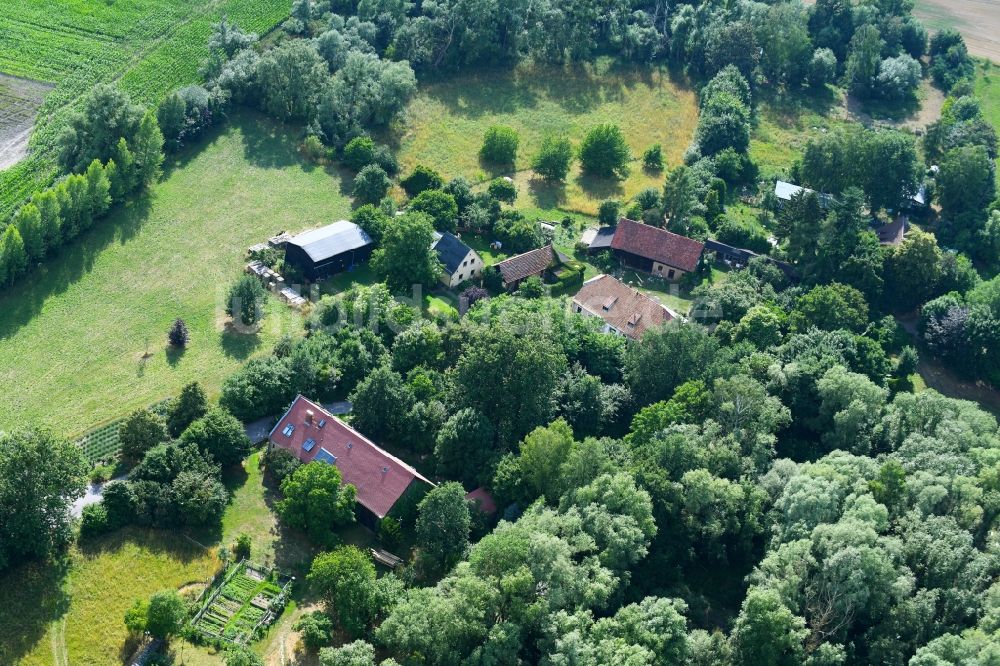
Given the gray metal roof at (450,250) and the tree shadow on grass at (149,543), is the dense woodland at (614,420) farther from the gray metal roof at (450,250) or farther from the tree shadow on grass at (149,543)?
the gray metal roof at (450,250)

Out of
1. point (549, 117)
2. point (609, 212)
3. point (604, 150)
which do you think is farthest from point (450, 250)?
point (549, 117)

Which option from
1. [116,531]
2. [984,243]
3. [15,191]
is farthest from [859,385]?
[15,191]

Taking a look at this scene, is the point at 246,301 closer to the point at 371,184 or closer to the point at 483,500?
the point at 371,184

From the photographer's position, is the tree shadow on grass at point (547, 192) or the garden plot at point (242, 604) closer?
the garden plot at point (242, 604)

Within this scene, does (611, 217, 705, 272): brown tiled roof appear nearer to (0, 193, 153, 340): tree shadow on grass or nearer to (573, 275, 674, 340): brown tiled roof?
(573, 275, 674, 340): brown tiled roof

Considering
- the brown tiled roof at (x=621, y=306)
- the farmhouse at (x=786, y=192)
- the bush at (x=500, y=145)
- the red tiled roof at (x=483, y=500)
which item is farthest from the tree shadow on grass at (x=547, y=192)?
the red tiled roof at (x=483, y=500)
